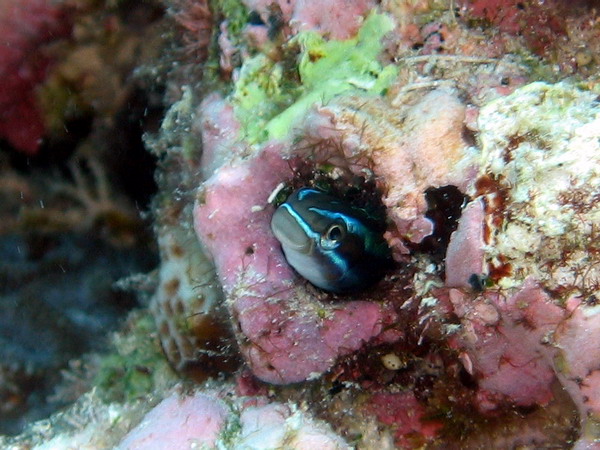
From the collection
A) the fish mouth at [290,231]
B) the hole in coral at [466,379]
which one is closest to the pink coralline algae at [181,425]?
the fish mouth at [290,231]

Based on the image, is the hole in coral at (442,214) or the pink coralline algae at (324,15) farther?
the pink coralline algae at (324,15)

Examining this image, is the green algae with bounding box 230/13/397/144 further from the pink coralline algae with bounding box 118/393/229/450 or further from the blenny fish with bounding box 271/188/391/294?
the pink coralline algae with bounding box 118/393/229/450

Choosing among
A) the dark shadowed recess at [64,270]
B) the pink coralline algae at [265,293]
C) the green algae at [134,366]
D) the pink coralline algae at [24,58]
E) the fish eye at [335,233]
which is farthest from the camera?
the dark shadowed recess at [64,270]

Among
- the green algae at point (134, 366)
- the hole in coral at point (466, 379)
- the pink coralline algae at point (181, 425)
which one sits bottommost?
the green algae at point (134, 366)

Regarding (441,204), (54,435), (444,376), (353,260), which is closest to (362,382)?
(444,376)

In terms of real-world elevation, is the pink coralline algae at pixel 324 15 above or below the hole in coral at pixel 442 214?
above

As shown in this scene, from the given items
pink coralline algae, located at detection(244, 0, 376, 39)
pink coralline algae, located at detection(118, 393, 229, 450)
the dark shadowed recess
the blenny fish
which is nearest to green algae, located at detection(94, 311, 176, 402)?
the dark shadowed recess

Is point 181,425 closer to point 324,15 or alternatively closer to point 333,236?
point 333,236

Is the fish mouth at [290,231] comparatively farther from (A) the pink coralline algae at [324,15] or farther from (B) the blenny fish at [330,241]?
(A) the pink coralline algae at [324,15]
